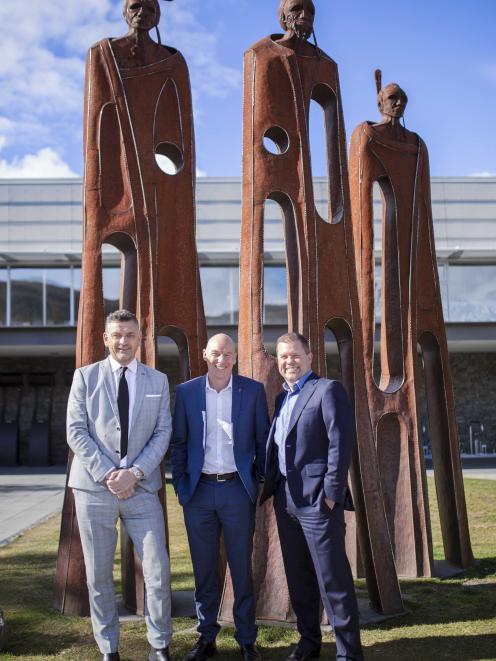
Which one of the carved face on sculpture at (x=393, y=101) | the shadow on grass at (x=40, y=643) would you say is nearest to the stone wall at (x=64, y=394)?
the carved face on sculpture at (x=393, y=101)

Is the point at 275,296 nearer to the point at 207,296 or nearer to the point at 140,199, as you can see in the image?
the point at 207,296

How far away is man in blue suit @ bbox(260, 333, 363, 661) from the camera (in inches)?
141

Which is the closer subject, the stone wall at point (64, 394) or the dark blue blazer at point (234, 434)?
the dark blue blazer at point (234, 434)

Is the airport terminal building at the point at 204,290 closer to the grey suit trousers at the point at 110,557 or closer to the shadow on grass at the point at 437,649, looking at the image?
the shadow on grass at the point at 437,649

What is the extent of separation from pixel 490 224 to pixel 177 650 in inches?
739

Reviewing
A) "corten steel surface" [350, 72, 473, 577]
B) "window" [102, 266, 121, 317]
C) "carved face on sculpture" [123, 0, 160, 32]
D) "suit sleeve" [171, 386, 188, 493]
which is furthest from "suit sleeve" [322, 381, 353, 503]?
"window" [102, 266, 121, 317]

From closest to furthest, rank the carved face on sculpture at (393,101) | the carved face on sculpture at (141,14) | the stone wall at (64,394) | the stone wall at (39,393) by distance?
the carved face on sculpture at (141,14)
the carved face on sculpture at (393,101)
the stone wall at (39,393)
the stone wall at (64,394)

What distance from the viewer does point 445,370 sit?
6441 millimetres

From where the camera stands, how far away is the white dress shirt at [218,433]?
383cm

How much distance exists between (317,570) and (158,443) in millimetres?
1024

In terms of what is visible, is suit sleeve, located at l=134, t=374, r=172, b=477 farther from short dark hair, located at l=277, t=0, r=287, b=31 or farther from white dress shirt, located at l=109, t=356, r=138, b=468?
short dark hair, located at l=277, t=0, r=287, b=31

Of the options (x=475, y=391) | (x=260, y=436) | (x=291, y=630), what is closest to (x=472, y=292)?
(x=475, y=391)

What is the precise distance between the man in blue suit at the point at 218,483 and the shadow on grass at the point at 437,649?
0.72 meters

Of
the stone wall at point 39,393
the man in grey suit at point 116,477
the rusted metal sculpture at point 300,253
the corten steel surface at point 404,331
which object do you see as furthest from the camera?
the stone wall at point 39,393
